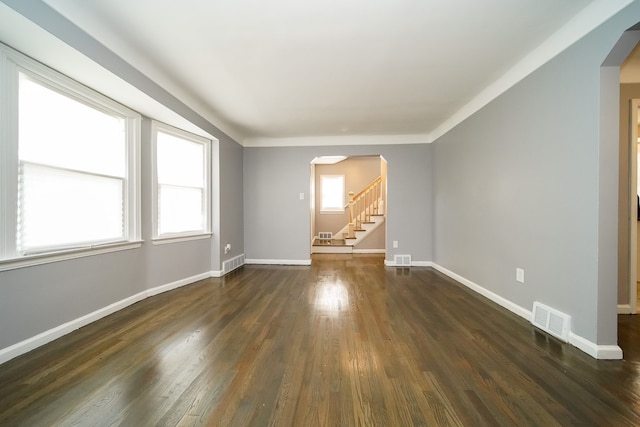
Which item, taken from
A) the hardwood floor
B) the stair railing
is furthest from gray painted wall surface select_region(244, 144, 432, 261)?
the hardwood floor

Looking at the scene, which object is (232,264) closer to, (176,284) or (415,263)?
(176,284)

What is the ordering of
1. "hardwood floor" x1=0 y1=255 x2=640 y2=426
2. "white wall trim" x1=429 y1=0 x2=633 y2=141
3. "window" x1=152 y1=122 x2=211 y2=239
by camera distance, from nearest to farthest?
"hardwood floor" x1=0 y1=255 x2=640 y2=426, "white wall trim" x1=429 y1=0 x2=633 y2=141, "window" x1=152 y1=122 x2=211 y2=239

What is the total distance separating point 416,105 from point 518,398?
337 cm

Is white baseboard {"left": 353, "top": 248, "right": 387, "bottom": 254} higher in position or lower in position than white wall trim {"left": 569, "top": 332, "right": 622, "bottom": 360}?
lower

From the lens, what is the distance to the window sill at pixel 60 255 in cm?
177

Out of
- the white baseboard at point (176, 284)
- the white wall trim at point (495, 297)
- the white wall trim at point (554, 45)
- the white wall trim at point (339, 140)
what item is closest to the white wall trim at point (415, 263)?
the white wall trim at point (495, 297)

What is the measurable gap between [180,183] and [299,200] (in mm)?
2184

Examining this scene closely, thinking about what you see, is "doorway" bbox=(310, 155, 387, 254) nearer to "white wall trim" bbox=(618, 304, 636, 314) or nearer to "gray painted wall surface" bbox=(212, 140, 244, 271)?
"gray painted wall surface" bbox=(212, 140, 244, 271)

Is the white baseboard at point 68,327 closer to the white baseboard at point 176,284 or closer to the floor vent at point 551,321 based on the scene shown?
the white baseboard at point 176,284

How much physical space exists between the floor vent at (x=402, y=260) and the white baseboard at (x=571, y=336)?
0.87m

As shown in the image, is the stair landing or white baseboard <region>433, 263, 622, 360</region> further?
the stair landing

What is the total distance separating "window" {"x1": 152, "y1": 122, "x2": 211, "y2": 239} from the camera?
327 centimetres

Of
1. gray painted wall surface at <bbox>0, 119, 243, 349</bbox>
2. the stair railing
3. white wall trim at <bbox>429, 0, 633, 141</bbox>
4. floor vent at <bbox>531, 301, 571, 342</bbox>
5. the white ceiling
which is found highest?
the white ceiling

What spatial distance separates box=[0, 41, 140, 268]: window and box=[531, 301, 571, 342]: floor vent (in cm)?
422
